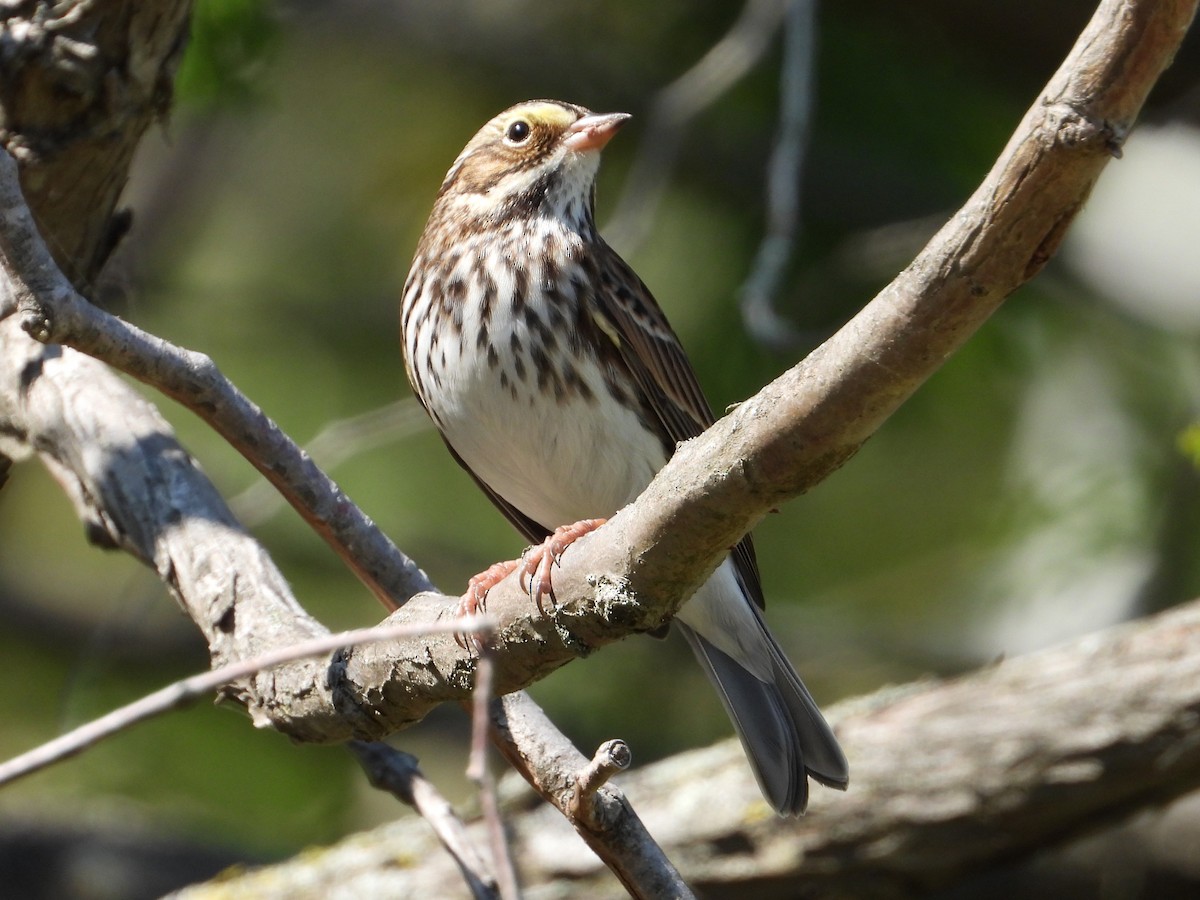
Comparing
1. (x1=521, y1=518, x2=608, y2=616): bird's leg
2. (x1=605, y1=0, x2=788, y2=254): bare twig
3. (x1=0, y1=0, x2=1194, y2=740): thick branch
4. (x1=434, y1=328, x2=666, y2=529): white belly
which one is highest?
(x1=605, y1=0, x2=788, y2=254): bare twig

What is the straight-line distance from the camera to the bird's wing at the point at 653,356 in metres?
4.39

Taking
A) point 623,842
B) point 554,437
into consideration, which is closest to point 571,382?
point 554,437

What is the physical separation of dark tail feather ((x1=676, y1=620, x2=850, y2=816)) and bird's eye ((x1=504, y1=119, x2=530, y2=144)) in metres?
1.70

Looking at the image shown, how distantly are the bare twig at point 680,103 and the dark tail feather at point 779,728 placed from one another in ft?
7.03

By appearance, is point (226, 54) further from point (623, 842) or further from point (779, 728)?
point (623, 842)

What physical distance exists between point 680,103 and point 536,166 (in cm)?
175

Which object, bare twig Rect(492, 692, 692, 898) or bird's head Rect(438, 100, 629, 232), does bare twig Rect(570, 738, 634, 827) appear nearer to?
bare twig Rect(492, 692, 692, 898)

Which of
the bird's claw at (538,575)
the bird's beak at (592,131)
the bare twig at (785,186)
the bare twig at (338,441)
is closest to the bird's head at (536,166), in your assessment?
the bird's beak at (592,131)

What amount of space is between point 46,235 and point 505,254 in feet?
4.40

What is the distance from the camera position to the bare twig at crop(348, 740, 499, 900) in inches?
146

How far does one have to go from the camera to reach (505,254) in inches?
180

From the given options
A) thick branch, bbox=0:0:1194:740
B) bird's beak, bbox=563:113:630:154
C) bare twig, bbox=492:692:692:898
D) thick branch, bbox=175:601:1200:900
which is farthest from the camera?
bird's beak, bbox=563:113:630:154

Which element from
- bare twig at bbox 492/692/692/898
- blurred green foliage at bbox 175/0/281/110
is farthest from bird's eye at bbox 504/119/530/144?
bare twig at bbox 492/692/692/898

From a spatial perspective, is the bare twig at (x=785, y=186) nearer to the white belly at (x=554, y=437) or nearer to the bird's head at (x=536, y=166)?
the bird's head at (x=536, y=166)
